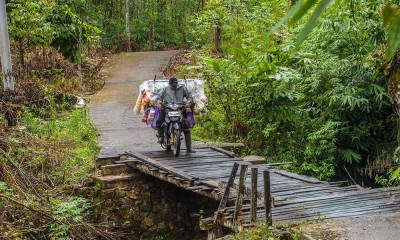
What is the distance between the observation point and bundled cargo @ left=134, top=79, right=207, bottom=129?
8836 millimetres

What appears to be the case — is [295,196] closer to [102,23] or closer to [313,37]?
[313,37]

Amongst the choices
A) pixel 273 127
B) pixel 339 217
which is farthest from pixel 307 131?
pixel 339 217

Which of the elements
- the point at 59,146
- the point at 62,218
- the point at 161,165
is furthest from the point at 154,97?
the point at 62,218

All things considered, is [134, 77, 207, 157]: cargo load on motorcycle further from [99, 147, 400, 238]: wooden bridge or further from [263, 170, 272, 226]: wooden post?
[263, 170, 272, 226]: wooden post

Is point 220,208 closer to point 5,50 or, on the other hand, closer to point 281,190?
point 281,190

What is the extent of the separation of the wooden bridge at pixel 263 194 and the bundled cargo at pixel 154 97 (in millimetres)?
730

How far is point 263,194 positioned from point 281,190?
63 centimetres

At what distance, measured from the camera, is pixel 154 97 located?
882 cm

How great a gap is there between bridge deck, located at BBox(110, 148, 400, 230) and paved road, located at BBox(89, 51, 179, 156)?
1276 millimetres

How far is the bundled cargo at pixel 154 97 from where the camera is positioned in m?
8.84

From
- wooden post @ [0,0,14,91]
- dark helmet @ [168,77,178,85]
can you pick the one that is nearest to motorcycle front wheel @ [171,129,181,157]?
dark helmet @ [168,77,178,85]

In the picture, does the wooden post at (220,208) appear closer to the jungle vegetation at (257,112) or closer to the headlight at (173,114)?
the jungle vegetation at (257,112)

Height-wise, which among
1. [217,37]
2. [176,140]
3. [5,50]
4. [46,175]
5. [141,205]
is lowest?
[141,205]

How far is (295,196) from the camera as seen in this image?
6680 mm
